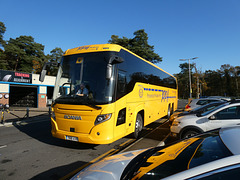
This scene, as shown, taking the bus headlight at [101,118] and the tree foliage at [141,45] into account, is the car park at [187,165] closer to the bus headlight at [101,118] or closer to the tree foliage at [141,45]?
the bus headlight at [101,118]

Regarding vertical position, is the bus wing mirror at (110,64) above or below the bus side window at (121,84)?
above

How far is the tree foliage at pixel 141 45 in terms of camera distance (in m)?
41.2

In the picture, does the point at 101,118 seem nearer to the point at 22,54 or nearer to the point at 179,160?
the point at 179,160

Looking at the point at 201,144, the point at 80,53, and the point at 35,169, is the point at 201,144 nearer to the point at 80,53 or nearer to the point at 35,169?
Result: the point at 35,169

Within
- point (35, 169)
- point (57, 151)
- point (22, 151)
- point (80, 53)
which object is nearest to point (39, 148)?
point (22, 151)

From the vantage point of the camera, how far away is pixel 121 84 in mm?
5418

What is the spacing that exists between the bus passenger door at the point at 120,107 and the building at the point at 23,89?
820 inches

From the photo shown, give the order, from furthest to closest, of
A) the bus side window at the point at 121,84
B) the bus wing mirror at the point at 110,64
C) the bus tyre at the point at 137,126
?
the bus tyre at the point at 137,126, the bus side window at the point at 121,84, the bus wing mirror at the point at 110,64

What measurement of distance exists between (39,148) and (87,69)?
3252 mm

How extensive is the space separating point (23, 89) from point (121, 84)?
88.5 ft

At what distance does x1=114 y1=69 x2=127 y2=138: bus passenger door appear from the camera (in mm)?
5035

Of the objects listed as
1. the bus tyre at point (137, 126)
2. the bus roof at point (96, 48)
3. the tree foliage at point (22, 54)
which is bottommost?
the bus tyre at point (137, 126)

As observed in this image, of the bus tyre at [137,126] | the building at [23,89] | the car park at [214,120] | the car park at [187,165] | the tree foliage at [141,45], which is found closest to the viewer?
the car park at [187,165]

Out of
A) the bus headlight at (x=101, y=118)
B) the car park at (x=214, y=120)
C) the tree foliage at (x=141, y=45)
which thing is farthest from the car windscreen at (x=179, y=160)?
the tree foliage at (x=141, y=45)
